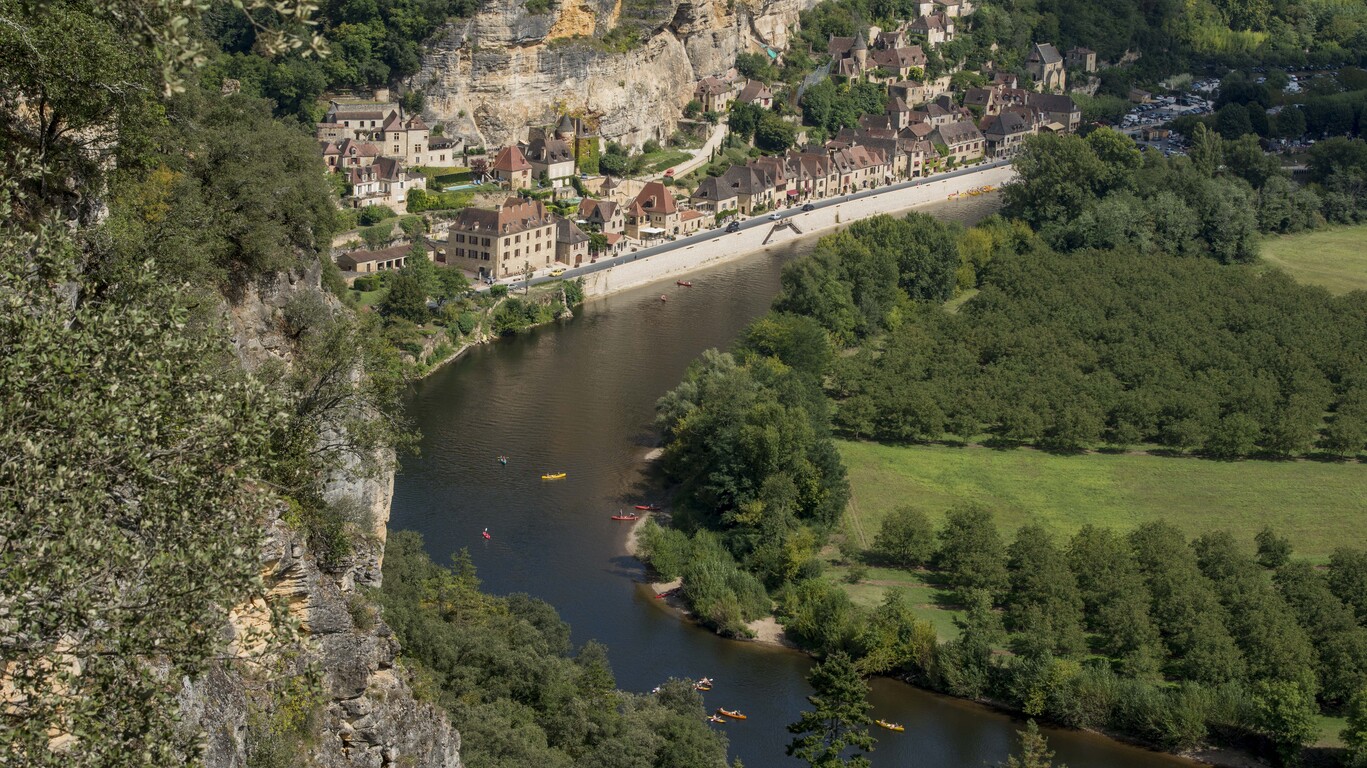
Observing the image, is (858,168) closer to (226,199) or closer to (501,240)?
(501,240)

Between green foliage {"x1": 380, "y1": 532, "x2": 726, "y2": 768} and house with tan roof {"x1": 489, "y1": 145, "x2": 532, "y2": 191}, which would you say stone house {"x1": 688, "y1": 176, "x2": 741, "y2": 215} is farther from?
green foliage {"x1": 380, "y1": 532, "x2": 726, "y2": 768}

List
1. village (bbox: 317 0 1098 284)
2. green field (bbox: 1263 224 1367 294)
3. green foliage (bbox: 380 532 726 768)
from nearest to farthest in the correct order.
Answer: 1. green foliage (bbox: 380 532 726 768)
2. village (bbox: 317 0 1098 284)
3. green field (bbox: 1263 224 1367 294)

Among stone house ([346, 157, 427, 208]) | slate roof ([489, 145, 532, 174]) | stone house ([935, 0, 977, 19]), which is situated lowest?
stone house ([346, 157, 427, 208])

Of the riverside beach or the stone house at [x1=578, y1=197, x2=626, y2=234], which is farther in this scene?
the stone house at [x1=578, y1=197, x2=626, y2=234]

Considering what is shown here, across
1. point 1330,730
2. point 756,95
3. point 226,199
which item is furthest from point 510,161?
point 226,199

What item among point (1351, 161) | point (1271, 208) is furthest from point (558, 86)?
point (1351, 161)

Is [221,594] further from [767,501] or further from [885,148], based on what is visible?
[885,148]

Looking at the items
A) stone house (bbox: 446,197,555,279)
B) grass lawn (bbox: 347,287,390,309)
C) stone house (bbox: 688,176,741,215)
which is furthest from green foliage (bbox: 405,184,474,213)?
stone house (bbox: 688,176,741,215)

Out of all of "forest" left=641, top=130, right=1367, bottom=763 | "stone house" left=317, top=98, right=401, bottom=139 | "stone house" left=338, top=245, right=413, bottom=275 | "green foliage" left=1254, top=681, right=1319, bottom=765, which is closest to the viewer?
"green foliage" left=1254, top=681, right=1319, bottom=765
